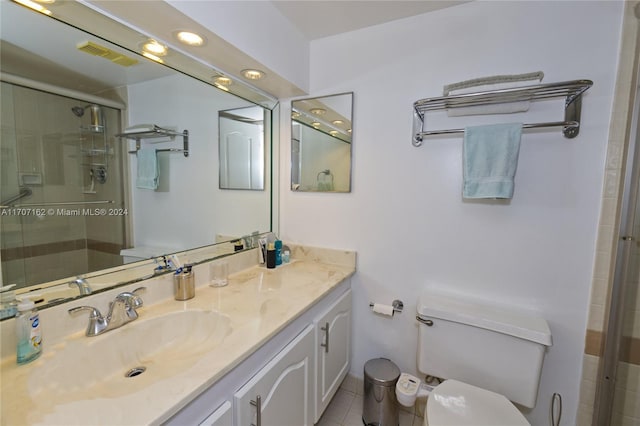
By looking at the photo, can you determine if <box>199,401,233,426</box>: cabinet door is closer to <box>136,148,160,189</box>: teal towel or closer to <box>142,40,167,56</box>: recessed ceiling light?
<box>136,148,160,189</box>: teal towel

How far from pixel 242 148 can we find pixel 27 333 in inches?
54.5

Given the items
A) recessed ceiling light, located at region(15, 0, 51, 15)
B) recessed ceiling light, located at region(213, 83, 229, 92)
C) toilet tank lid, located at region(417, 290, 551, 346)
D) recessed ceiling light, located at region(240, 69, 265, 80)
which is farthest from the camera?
recessed ceiling light, located at region(213, 83, 229, 92)

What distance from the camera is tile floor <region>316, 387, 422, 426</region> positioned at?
1.62 m

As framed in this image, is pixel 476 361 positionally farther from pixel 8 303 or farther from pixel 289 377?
pixel 8 303

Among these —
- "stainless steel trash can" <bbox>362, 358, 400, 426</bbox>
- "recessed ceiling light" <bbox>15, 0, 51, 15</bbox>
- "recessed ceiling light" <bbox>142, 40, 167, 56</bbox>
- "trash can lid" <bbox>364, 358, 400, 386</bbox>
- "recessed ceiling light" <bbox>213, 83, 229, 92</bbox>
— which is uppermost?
"recessed ceiling light" <bbox>142, 40, 167, 56</bbox>

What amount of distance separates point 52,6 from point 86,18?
9 cm

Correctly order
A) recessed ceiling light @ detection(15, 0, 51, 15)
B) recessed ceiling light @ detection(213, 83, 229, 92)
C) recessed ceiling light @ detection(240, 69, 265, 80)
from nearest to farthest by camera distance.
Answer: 1. recessed ceiling light @ detection(15, 0, 51, 15)
2. recessed ceiling light @ detection(240, 69, 265, 80)
3. recessed ceiling light @ detection(213, 83, 229, 92)

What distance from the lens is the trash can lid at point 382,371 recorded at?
1.54 m

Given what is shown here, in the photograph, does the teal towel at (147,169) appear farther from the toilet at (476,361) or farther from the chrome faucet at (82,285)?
the toilet at (476,361)

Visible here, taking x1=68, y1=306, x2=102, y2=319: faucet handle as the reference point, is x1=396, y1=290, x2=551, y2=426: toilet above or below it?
below

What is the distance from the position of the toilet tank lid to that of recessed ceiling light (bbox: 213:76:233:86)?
1.64 metres

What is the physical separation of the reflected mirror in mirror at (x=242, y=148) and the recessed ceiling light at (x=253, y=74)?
288 millimetres

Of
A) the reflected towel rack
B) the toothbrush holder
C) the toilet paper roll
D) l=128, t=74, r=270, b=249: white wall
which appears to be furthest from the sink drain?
the reflected towel rack

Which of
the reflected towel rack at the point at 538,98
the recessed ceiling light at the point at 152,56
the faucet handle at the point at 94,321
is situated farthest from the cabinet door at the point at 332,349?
the recessed ceiling light at the point at 152,56
